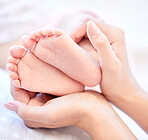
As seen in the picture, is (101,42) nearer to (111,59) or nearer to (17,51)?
(111,59)

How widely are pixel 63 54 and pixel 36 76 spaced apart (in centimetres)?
11

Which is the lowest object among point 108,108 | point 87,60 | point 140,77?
point 140,77

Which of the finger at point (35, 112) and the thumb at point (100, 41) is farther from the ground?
the thumb at point (100, 41)

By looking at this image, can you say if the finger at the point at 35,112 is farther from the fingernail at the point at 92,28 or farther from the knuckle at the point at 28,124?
the fingernail at the point at 92,28

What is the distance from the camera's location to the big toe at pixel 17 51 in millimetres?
732

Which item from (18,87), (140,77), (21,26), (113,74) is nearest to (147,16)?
(140,77)

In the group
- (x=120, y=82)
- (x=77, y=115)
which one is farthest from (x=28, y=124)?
(x=120, y=82)

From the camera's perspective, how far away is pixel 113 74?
0.74 m

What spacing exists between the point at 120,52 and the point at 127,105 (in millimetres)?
158

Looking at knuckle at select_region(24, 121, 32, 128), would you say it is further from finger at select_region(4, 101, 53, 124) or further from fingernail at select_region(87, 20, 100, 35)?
fingernail at select_region(87, 20, 100, 35)

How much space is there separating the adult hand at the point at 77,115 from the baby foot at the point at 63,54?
0.20 ft

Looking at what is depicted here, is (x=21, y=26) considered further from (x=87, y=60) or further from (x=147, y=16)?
(x=147, y=16)

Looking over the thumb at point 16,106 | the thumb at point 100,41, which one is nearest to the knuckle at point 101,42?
the thumb at point 100,41

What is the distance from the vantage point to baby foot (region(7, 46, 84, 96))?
0.74 meters
